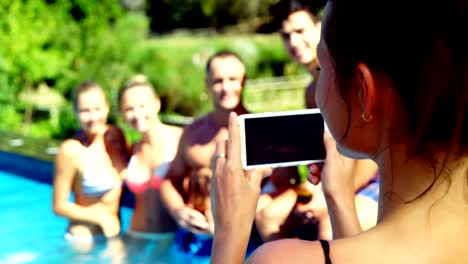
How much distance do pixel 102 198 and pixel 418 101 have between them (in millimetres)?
4597

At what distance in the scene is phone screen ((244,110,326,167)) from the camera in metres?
3.24

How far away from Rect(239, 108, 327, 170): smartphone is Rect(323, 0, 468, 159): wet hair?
187 centimetres

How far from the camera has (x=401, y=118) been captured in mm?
1276

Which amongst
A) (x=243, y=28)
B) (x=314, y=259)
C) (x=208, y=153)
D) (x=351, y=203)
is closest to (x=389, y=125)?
(x=314, y=259)

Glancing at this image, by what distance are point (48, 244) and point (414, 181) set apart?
16.6ft

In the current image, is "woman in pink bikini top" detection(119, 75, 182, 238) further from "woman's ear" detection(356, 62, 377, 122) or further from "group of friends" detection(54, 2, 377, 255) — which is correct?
"woman's ear" detection(356, 62, 377, 122)

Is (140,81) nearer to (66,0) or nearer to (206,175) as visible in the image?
(206,175)

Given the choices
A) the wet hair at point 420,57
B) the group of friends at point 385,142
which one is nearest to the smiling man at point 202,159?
the group of friends at point 385,142

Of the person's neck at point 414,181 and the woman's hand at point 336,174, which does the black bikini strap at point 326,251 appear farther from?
the woman's hand at point 336,174

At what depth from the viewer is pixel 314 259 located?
1.30 m

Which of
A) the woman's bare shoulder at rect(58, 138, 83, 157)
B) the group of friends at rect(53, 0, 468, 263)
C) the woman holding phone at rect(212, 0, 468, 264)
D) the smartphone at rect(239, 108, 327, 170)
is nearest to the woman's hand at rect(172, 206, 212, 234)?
the woman's bare shoulder at rect(58, 138, 83, 157)

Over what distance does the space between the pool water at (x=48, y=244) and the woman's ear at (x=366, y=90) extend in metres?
3.97

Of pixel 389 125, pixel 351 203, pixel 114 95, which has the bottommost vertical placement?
pixel 114 95

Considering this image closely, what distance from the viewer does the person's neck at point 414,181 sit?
129cm
